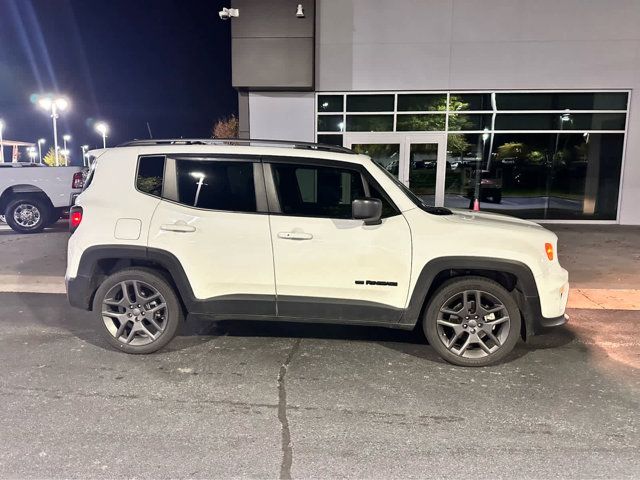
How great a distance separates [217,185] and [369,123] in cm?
899

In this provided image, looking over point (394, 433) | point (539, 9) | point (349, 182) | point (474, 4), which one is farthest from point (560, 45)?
point (394, 433)

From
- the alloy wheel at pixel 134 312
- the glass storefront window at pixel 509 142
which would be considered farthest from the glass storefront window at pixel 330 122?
the alloy wheel at pixel 134 312

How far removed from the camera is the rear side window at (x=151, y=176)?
4629 mm

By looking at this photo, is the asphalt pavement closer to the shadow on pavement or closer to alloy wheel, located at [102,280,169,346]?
the shadow on pavement

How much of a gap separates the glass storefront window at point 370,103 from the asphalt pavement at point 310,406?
850 centimetres

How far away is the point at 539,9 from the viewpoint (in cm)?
1196

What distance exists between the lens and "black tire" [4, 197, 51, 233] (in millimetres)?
11672

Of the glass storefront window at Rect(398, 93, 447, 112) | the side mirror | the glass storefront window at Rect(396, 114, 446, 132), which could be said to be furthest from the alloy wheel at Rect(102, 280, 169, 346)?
the glass storefront window at Rect(398, 93, 447, 112)

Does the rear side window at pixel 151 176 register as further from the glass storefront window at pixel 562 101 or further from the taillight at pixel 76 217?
the glass storefront window at pixel 562 101

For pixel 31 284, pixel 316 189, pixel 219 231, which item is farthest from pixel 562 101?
pixel 31 284

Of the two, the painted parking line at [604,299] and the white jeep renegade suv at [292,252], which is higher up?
the white jeep renegade suv at [292,252]

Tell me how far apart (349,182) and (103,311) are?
8.59 feet

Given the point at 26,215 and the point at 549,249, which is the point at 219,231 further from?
the point at 26,215

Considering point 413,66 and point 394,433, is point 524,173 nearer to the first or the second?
point 413,66
